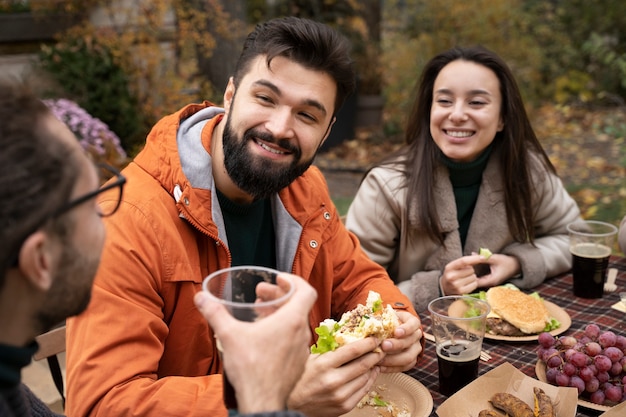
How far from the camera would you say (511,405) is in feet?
6.09

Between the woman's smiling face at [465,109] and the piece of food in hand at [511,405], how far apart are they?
1.61 meters

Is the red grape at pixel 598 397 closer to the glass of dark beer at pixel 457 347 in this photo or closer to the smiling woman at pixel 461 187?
the glass of dark beer at pixel 457 347

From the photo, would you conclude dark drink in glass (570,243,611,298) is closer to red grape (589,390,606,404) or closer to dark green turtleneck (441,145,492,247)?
dark green turtleneck (441,145,492,247)

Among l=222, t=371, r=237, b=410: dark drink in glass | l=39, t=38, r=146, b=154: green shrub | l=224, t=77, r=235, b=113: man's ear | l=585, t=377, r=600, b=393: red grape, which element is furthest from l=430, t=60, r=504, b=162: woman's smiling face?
l=39, t=38, r=146, b=154: green shrub

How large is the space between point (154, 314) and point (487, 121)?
6.74ft

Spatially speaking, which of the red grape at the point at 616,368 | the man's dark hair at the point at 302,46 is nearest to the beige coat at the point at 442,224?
the man's dark hair at the point at 302,46

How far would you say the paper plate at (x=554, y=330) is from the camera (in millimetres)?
2371

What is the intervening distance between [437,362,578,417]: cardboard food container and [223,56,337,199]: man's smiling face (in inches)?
38.8

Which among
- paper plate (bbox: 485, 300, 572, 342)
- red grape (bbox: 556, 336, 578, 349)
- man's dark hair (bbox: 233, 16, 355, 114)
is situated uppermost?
man's dark hair (bbox: 233, 16, 355, 114)

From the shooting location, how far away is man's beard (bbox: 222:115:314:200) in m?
2.31

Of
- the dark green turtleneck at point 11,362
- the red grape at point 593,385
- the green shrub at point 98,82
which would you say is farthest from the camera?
the green shrub at point 98,82

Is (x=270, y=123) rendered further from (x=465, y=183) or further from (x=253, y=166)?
(x=465, y=183)

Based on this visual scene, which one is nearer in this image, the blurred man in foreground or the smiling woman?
the blurred man in foreground

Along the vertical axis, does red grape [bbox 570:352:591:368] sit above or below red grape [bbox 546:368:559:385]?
above
